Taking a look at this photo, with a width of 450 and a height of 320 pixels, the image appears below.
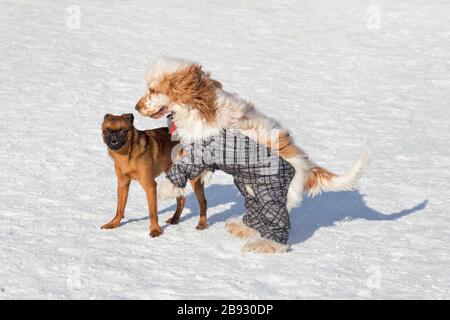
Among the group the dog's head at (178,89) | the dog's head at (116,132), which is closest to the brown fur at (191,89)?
the dog's head at (178,89)

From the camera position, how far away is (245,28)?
17875mm

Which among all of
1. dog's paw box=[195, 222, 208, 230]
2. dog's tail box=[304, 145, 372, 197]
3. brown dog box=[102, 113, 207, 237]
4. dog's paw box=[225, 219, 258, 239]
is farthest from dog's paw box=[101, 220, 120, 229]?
dog's tail box=[304, 145, 372, 197]

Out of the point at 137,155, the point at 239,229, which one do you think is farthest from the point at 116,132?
the point at 239,229

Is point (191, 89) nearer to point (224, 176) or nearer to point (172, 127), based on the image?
point (172, 127)

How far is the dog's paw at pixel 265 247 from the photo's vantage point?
21.5 feet

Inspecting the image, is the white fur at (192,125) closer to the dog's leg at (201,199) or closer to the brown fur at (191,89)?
the brown fur at (191,89)

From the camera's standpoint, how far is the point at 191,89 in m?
6.12

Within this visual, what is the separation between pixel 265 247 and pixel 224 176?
2885 millimetres

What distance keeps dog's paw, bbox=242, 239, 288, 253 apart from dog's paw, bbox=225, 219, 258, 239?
0.33 metres

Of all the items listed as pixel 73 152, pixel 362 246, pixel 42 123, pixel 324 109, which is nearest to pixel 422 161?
pixel 324 109

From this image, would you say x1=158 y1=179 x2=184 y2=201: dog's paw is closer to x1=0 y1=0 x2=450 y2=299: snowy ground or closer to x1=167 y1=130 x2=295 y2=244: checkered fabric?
x1=167 y1=130 x2=295 y2=244: checkered fabric

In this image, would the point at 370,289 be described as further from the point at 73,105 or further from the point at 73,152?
the point at 73,105

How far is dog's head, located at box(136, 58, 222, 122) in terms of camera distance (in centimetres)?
612

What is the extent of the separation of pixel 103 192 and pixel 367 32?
458 inches
